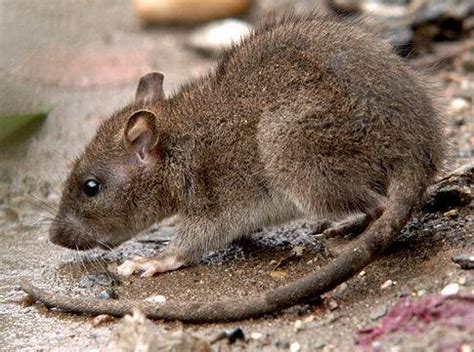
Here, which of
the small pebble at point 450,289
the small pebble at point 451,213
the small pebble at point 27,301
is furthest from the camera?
the small pebble at point 451,213

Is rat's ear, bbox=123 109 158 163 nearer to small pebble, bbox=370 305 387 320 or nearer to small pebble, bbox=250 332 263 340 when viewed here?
small pebble, bbox=250 332 263 340

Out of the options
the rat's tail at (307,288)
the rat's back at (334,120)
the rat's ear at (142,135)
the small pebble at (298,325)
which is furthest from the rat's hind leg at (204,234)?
the small pebble at (298,325)

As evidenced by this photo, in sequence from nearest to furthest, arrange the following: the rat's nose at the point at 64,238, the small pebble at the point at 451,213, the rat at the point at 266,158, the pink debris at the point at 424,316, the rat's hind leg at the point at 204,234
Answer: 1. the pink debris at the point at 424,316
2. the rat at the point at 266,158
3. the small pebble at the point at 451,213
4. the rat's hind leg at the point at 204,234
5. the rat's nose at the point at 64,238

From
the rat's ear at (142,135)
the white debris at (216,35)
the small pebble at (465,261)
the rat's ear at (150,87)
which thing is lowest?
the small pebble at (465,261)

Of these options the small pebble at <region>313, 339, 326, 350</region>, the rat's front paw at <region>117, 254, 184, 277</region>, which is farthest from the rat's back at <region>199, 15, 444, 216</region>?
the small pebble at <region>313, 339, 326, 350</region>

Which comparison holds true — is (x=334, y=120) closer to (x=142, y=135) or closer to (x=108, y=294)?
(x=142, y=135)

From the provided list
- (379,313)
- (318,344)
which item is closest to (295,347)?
(318,344)

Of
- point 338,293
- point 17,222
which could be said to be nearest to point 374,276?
point 338,293

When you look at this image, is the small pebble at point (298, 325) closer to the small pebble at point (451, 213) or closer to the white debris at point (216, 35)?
the small pebble at point (451, 213)
